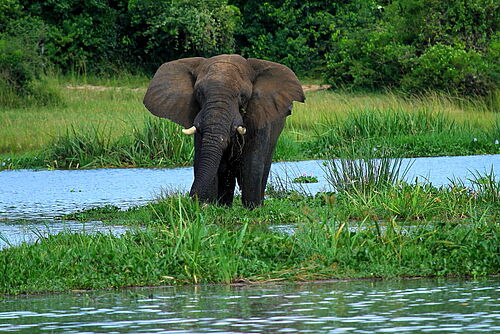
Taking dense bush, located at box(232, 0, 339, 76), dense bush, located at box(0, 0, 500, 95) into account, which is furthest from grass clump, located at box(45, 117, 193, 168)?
dense bush, located at box(232, 0, 339, 76)

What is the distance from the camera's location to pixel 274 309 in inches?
269

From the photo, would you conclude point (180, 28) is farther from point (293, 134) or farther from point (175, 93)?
point (175, 93)

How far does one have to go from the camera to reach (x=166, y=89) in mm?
12320

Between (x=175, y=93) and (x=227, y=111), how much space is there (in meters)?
1.03

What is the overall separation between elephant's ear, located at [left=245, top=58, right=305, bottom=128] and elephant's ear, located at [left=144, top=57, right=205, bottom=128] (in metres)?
0.63

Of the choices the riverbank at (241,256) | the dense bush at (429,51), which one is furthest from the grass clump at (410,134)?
the riverbank at (241,256)

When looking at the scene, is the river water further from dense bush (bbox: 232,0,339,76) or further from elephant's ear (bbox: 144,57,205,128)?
dense bush (bbox: 232,0,339,76)

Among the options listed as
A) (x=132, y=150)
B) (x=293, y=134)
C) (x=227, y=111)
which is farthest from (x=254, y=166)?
(x=293, y=134)

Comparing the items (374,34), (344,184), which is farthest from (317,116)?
(344,184)

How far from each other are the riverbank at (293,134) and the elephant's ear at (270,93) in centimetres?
374

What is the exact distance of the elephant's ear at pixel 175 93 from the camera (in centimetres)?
1204

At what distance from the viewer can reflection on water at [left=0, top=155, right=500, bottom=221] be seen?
47.5 ft

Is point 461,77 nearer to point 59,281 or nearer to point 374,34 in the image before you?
point 374,34

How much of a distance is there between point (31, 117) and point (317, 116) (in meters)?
6.98
